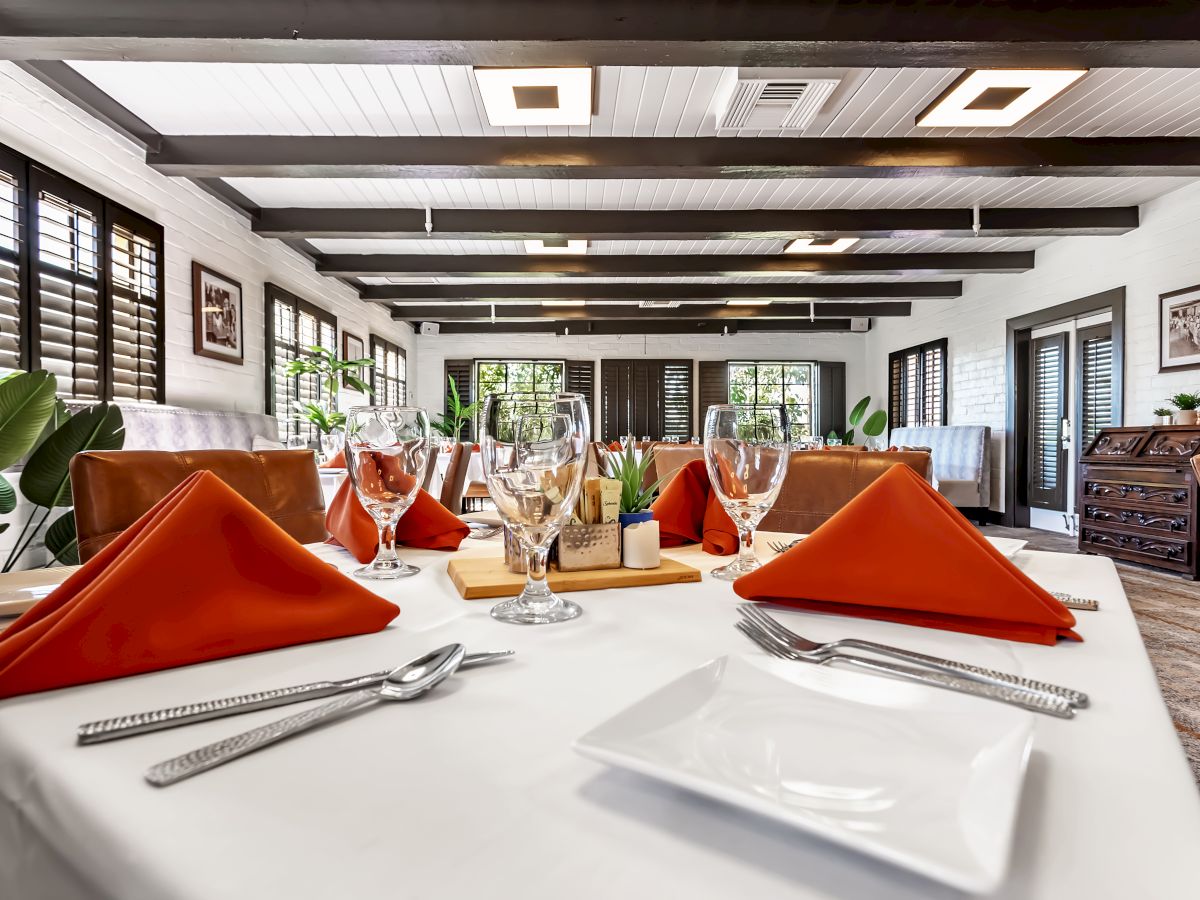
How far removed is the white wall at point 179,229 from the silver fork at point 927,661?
4241mm

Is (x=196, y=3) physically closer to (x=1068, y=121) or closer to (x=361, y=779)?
(x=361, y=779)

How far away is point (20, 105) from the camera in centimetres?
322

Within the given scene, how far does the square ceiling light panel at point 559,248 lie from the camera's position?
6.43m

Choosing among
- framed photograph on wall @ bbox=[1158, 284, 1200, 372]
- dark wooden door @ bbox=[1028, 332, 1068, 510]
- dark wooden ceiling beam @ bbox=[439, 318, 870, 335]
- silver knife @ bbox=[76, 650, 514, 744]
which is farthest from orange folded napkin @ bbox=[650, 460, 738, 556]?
dark wooden ceiling beam @ bbox=[439, 318, 870, 335]

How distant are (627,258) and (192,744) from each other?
7.14 meters

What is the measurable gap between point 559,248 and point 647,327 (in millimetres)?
4263

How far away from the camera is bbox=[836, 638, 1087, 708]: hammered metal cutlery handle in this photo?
0.40m

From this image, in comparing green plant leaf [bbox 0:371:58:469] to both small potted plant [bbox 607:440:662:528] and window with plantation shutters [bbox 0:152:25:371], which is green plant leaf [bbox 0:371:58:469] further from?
small potted plant [bbox 607:440:662:528]

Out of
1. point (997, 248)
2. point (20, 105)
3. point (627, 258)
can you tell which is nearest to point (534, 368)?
point (627, 258)

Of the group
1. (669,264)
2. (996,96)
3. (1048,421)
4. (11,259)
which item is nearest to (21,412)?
(11,259)

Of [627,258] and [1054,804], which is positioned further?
[627,258]

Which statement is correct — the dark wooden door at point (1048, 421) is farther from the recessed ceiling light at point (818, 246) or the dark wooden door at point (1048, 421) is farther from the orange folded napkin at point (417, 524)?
the orange folded napkin at point (417, 524)

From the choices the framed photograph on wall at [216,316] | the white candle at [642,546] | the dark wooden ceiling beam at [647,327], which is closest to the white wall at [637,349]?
the dark wooden ceiling beam at [647,327]

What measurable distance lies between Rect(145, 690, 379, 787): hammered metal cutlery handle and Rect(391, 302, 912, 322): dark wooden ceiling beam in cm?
933
